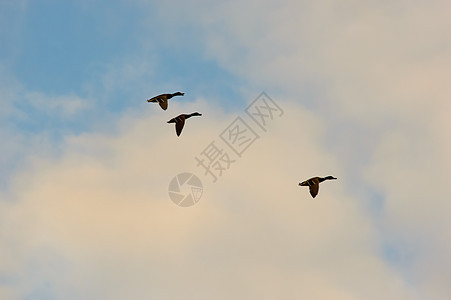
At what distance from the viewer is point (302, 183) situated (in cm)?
11694

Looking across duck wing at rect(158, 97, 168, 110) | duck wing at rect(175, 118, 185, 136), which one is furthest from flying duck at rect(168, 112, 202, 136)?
duck wing at rect(158, 97, 168, 110)

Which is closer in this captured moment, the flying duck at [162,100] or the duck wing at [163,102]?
the duck wing at [163,102]

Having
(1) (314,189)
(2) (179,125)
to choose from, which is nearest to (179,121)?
(2) (179,125)

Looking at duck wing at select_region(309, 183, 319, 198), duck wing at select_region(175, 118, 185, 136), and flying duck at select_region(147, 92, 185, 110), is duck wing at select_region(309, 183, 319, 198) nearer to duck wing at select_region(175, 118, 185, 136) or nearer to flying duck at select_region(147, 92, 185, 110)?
duck wing at select_region(175, 118, 185, 136)

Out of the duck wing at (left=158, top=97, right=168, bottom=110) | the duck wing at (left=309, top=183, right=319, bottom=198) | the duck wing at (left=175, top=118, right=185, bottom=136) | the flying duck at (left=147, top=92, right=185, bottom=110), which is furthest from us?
the duck wing at (left=175, top=118, right=185, bottom=136)

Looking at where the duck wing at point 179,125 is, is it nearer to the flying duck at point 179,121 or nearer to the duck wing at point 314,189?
the flying duck at point 179,121

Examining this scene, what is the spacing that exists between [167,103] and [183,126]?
3868 millimetres

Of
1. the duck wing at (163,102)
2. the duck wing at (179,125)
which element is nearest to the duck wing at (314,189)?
the duck wing at (179,125)

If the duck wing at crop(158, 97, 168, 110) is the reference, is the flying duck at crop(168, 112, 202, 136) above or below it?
below

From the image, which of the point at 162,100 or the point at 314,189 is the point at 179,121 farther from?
the point at 314,189

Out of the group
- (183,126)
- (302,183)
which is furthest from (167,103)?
(302,183)

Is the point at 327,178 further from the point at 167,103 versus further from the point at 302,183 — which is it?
the point at 167,103

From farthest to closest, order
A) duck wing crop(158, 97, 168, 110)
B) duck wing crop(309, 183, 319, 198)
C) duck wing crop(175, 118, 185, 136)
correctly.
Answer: duck wing crop(175, 118, 185, 136), duck wing crop(158, 97, 168, 110), duck wing crop(309, 183, 319, 198)

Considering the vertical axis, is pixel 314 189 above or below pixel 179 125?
below
